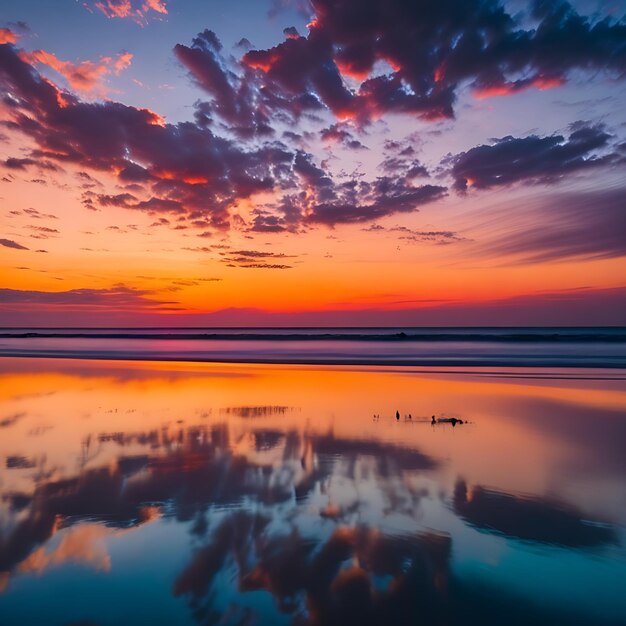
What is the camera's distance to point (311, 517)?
6238mm

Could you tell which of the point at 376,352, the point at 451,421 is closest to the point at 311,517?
the point at 451,421

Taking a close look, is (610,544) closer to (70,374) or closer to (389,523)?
(389,523)

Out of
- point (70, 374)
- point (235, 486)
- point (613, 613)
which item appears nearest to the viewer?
point (613, 613)

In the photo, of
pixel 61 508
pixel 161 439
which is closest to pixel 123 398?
pixel 161 439

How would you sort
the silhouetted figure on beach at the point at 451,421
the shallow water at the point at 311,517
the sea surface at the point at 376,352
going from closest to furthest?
1. the shallow water at the point at 311,517
2. the silhouetted figure on beach at the point at 451,421
3. the sea surface at the point at 376,352

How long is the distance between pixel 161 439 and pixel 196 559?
5.70 meters

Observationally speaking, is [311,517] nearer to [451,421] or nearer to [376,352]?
[451,421]

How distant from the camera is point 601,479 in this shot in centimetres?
791

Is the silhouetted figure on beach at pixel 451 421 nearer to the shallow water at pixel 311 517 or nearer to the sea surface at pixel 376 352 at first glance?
the shallow water at pixel 311 517

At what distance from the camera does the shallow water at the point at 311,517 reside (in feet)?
14.6

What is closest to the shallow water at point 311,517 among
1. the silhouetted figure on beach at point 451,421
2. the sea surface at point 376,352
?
the silhouetted figure on beach at point 451,421

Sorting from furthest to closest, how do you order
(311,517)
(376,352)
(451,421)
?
(376,352)
(451,421)
(311,517)

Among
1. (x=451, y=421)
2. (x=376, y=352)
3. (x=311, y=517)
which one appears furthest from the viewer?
(x=376, y=352)

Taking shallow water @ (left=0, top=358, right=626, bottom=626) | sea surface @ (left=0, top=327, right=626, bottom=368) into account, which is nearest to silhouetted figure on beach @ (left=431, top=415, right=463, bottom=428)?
shallow water @ (left=0, top=358, right=626, bottom=626)
